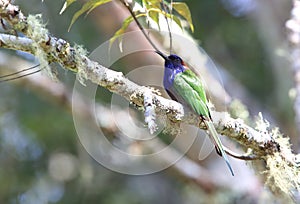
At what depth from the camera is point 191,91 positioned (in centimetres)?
182

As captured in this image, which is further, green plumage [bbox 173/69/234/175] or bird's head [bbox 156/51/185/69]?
bird's head [bbox 156/51/185/69]

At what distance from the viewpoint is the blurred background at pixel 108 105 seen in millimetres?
3930

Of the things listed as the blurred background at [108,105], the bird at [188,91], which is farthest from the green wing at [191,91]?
the blurred background at [108,105]

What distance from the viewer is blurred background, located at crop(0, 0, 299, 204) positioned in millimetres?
3930

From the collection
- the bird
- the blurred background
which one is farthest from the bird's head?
the blurred background

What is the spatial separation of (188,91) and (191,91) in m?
0.01

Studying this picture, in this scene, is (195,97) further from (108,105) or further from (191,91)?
(108,105)

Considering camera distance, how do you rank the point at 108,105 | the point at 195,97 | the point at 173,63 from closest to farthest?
the point at 195,97
the point at 173,63
the point at 108,105

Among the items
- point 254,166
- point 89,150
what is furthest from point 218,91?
point 89,150

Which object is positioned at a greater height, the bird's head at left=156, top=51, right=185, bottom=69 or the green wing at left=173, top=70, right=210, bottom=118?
the bird's head at left=156, top=51, right=185, bottom=69

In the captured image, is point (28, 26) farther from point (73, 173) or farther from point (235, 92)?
point (73, 173)

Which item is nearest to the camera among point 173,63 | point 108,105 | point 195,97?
point 195,97

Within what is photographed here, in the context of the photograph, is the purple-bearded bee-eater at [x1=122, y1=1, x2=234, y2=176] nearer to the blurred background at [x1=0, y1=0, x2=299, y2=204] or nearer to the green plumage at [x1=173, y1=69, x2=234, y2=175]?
the green plumage at [x1=173, y1=69, x2=234, y2=175]

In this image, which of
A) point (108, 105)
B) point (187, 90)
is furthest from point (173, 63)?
point (108, 105)
